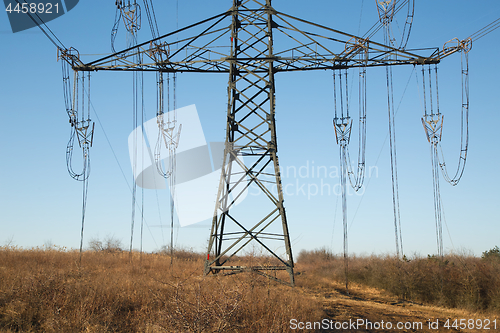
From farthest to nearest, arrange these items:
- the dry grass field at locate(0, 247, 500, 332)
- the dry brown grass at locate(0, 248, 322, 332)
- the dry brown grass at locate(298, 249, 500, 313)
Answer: the dry brown grass at locate(298, 249, 500, 313), the dry grass field at locate(0, 247, 500, 332), the dry brown grass at locate(0, 248, 322, 332)

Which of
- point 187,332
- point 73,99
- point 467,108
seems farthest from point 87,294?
point 467,108

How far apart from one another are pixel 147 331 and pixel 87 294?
335cm

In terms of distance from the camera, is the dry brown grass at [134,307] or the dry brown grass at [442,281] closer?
the dry brown grass at [134,307]

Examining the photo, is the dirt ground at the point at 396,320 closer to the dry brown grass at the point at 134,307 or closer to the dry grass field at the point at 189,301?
the dry grass field at the point at 189,301

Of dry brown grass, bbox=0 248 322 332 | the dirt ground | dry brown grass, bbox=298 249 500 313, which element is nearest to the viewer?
dry brown grass, bbox=0 248 322 332

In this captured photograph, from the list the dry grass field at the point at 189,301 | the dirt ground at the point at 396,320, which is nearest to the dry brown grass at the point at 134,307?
the dry grass field at the point at 189,301

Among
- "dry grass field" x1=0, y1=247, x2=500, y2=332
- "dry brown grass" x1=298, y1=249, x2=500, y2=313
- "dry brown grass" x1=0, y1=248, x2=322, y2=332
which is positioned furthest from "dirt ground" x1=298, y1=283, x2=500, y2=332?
"dry brown grass" x1=298, y1=249, x2=500, y2=313

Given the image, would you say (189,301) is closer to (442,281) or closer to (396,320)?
(396,320)

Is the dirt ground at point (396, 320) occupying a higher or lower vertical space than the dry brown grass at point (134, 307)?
lower

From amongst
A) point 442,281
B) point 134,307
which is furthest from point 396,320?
point 134,307

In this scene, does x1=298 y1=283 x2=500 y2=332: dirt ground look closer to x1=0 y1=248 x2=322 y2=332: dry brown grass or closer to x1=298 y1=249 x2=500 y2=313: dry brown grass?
x1=0 y1=248 x2=322 y2=332: dry brown grass

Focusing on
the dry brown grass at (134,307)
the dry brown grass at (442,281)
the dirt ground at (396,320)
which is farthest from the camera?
the dry brown grass at (442,281)

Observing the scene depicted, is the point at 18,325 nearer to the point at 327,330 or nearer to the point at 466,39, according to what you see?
the point at 327,330

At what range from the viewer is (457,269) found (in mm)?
18109
